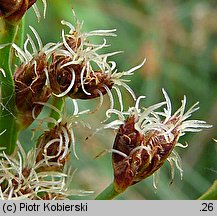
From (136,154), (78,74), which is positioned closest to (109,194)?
(136,154)

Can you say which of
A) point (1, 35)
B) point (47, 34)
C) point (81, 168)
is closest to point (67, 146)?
point (1, 35)

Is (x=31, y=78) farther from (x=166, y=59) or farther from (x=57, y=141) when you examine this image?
(x=166, y=59)

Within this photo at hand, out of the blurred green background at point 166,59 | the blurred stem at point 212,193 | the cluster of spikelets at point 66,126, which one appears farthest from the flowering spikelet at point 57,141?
the blurred green background at point 166,59

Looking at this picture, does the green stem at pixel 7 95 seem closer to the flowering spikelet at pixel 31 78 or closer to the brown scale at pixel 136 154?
the flowering spikelet at pixel 31 78

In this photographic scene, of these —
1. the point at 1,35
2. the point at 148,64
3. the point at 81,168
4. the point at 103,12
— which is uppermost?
the point at 1,35

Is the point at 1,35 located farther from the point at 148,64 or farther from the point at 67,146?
the point at 148,64

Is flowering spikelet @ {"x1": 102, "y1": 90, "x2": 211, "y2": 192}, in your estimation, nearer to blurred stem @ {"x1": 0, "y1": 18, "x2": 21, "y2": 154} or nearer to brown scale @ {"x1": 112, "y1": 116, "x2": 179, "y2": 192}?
brown scale @ {"x1": 112, "y1": 116, "x2": 179, "y2": 192}

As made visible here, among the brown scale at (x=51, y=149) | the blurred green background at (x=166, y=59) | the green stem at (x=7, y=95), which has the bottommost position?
the blurred green background at (x=166, y=59)
